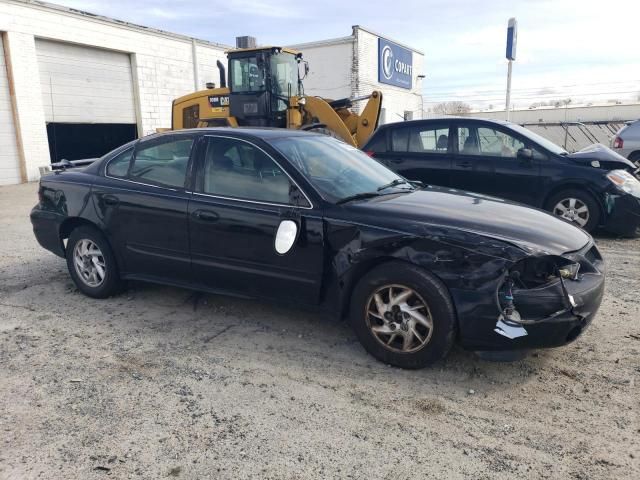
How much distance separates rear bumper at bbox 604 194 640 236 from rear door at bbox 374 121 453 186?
2111 mm

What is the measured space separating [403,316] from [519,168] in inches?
178

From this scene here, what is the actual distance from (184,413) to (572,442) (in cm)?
212

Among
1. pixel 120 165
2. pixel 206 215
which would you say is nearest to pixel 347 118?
pixel 120 165

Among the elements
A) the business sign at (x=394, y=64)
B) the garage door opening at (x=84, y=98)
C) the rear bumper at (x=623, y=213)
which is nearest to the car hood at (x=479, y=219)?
the rear bumper at (x=623, y=213)

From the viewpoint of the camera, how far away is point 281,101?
1138 centimetres

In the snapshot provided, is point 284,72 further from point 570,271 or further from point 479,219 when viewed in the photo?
point 570,271

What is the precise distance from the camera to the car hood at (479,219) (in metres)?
3.26

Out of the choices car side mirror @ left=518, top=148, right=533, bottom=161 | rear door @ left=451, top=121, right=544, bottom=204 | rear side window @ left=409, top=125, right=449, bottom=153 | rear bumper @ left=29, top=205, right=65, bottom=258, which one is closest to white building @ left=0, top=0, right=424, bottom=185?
rear bumper @ left=29, top=205, right=65, bottom=258

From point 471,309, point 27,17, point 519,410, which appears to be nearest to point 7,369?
point 471,309

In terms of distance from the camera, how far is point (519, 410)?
2963 millimetres

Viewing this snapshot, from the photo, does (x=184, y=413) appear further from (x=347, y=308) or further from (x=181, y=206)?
(x=181, y=206)

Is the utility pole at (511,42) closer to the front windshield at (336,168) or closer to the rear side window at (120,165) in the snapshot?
the front windshield at (336,168)

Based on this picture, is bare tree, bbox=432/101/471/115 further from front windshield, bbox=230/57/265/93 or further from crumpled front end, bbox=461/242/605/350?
crumpled front end, bbox=461/242/605/350

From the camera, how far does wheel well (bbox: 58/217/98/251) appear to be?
15.8 feet
